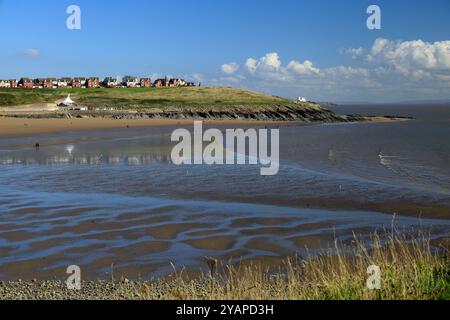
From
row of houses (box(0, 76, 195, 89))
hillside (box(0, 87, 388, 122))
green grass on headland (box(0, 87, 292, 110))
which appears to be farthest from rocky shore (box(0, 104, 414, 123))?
row of houses (box(0, 76, 195, 89))

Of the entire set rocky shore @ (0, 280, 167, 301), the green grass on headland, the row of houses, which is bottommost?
rocky shore @ (0, 280, 167, 301)

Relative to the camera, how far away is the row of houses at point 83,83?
136 metres

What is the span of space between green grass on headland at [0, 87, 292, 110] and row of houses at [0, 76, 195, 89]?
74.3 ft

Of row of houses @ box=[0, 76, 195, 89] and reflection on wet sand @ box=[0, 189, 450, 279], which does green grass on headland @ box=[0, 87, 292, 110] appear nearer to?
row of houses @ box=[0, 76, 195, 89]

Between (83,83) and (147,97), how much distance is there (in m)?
44.4

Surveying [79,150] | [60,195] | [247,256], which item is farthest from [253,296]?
[79,150]

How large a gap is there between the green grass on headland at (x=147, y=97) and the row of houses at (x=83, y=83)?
74.3ft

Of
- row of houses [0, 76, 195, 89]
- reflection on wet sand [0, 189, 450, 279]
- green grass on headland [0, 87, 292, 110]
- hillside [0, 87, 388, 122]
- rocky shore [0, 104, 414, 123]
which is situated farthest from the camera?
row of houses [0, 76, 195, 89]

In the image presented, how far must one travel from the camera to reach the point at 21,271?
885 centimetres

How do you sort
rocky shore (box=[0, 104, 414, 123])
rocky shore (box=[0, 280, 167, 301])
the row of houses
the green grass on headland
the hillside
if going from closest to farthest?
1. rocky shore (box=[0, 280, 167, 301])
2. rocky shore (box=[0, 104, 414, 123])
3. the hillside
4. the green grass on headland
5. the row of houses

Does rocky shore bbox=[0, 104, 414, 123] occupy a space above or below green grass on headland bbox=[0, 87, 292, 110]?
below

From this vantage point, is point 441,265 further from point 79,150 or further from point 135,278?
point 79,150

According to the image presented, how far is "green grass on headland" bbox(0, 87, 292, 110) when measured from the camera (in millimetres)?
90188

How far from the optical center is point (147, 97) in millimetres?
105875
